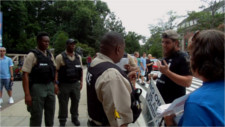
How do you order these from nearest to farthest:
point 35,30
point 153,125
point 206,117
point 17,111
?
point 206,117 → point 153,125 → point 17,111 → point 35,30

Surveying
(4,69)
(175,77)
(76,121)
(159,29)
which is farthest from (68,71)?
(159,29)

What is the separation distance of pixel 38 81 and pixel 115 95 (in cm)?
222

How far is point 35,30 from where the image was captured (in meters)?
40.2

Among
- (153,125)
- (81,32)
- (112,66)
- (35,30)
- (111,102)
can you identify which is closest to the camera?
(111,102)

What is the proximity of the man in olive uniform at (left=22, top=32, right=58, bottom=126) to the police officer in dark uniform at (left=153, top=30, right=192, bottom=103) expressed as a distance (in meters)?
2.04

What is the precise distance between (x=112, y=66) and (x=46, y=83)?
83.4 inches

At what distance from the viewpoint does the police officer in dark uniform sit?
204 centimetres

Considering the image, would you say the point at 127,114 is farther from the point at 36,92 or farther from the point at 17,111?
the point at 17,111

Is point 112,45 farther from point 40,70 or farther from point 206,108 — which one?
point 40,70

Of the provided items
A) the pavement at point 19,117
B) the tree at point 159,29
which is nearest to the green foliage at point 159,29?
the tree at point 159,29

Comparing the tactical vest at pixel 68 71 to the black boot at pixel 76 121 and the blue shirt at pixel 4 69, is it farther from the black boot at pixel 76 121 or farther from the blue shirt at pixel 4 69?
the blue shirt at pixel 4 69

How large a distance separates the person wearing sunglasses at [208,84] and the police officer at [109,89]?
18.4 inches

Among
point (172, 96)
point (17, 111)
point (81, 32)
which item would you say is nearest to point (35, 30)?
point (81, 32)

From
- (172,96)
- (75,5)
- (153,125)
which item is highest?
(75,5)
